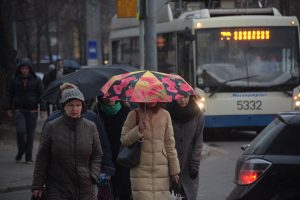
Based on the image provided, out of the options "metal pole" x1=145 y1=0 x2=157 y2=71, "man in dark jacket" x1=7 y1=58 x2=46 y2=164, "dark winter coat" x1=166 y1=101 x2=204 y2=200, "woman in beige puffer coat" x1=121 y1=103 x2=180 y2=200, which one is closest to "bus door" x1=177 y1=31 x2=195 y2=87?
"metal pole" x1=145 y1=0 x2=157 y2=71

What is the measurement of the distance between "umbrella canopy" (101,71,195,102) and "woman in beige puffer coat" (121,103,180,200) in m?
0.19

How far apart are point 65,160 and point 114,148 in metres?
1.90

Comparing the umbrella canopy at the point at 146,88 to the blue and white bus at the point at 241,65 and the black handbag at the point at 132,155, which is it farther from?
the blue and white bus at the point at 241,65

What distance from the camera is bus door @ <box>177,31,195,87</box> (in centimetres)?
1806

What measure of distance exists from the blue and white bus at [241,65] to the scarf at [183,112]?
10.0 metres

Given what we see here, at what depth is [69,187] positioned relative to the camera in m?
6.27

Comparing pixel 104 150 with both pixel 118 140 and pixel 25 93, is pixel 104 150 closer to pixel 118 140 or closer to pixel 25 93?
pixel 118 140

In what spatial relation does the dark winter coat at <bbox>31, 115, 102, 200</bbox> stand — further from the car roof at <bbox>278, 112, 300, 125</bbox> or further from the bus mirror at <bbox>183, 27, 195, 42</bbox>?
the bus mirror at <bbox>183, 27, 195, 42</bbox>

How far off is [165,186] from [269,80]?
11.7 m

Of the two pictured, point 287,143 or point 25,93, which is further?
point 25,93

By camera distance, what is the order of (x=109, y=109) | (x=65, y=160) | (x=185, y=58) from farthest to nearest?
1. (x=185, y=58)
2. (x=109, y=109)
3. (x=65, y=160)

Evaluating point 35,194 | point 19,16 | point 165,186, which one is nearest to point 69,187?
point 35,194

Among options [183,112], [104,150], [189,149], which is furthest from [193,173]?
[104,150]

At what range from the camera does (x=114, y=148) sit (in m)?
8.12
